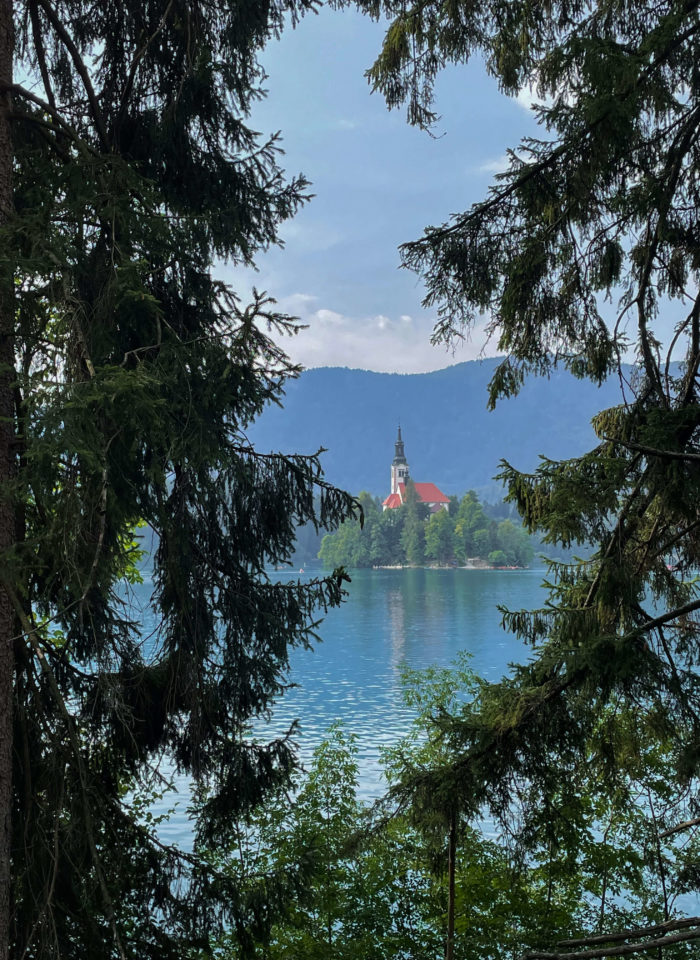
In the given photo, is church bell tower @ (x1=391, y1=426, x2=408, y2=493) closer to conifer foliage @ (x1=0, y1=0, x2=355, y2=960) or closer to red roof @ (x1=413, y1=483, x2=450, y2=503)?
red roof @ (x1=413, y1=483, x2=450, y2=503)

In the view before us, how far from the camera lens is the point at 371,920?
21.0 ft

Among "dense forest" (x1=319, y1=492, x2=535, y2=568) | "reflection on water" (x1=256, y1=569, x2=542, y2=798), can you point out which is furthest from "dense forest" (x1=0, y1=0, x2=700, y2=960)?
"dense forest" (x1=319, y1=492, x2=535, y2=568)

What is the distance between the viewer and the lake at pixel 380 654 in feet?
53.3

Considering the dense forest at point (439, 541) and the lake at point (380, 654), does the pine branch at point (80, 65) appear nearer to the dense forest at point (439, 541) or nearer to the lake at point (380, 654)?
the lake at point (380, 654)

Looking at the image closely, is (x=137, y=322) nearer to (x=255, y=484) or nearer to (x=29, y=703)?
(x=255, y=484)

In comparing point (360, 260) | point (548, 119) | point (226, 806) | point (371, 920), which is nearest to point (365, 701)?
point (371, 920)

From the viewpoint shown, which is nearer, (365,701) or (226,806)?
(226,806)

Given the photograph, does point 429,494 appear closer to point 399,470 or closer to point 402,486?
point 399,470

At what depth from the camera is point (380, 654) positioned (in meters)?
27.2

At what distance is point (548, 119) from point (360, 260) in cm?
18862

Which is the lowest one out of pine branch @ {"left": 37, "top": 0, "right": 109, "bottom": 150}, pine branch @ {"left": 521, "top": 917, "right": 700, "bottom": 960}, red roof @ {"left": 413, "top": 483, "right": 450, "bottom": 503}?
pine branch @ {"left": 521, "top": 917, "right": 700, "bottom": 960}

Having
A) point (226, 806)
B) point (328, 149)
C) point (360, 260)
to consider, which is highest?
point (328, 149)

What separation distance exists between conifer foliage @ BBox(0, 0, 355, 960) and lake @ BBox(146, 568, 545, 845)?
95 cm

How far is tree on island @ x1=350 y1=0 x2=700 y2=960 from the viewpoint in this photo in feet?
10.5
